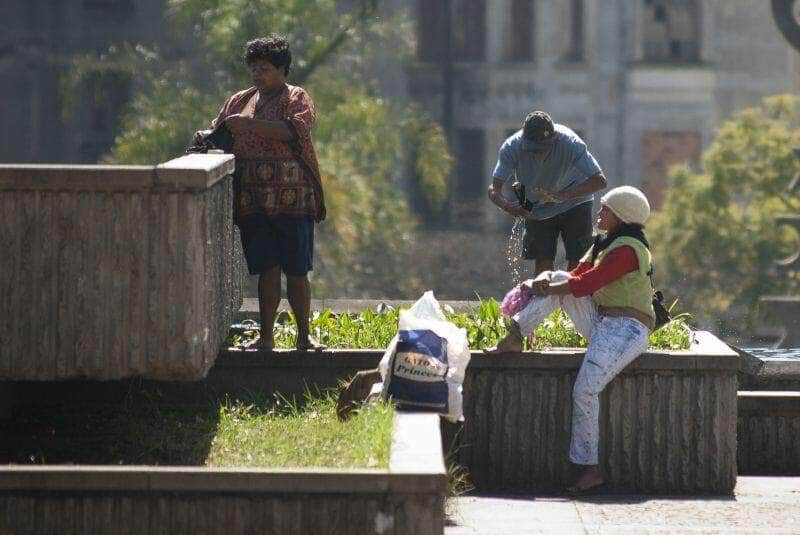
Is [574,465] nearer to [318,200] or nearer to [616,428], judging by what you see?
[616,428]

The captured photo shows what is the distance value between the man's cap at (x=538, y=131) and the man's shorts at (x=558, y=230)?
562mm

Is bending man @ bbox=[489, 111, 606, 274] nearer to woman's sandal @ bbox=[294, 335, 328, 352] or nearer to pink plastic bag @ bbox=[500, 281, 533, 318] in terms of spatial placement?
pink plastic bag @ bbox=[500, 281, 533, 318]

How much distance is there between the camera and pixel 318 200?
9.38m

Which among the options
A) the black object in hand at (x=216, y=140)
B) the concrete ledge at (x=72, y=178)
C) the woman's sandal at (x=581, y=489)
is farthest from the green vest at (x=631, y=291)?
the concrete ledge at (x=72, y=178)

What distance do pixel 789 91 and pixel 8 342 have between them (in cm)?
3582

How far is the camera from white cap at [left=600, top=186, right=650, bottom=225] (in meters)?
8.92

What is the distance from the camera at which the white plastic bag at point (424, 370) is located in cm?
Answer: 838

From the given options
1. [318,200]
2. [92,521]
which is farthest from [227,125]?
[92,521]

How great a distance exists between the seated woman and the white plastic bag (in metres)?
0.76

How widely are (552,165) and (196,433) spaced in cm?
318

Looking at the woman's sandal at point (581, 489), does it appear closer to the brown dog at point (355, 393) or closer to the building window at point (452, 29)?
the brown dog at point (355, 393)

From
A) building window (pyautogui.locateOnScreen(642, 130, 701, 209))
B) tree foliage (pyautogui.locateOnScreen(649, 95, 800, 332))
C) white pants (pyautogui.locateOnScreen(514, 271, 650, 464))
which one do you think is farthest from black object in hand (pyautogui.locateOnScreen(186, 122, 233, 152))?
building window (pyautogui.locateOnScreen(642, 130, 701, 209))

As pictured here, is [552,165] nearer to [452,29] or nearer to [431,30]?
[431,30]

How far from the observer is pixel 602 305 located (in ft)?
29.9
